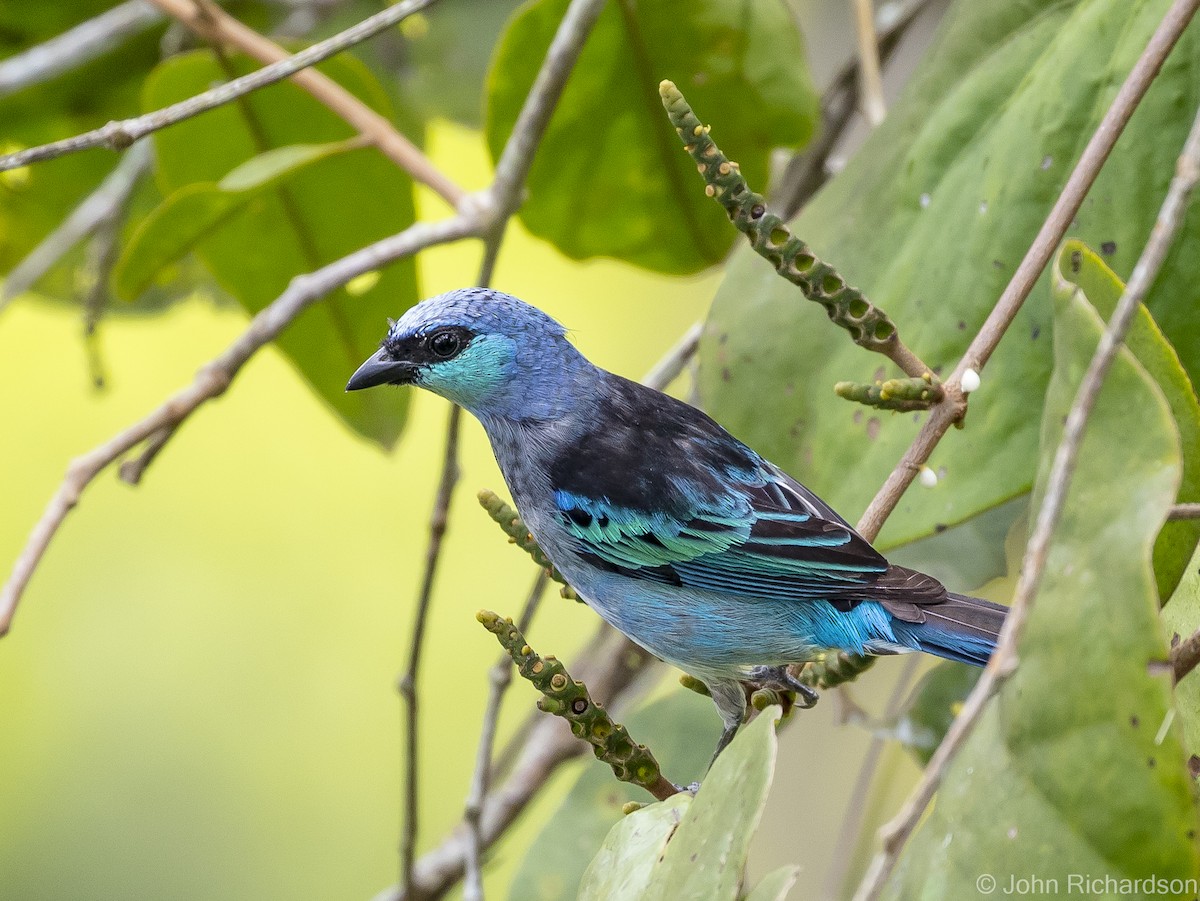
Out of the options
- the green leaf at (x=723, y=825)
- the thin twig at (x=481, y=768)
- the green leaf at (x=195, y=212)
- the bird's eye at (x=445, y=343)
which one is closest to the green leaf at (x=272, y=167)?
the green leaf at (x=195, y=212)

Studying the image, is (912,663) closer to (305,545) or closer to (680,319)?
(680,319)

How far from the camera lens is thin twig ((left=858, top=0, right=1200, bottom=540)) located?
133 cm

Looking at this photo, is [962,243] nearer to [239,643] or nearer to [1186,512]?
[1186,512]

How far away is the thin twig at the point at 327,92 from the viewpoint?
7.60ft

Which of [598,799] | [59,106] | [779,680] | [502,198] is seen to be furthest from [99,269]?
[779,680]

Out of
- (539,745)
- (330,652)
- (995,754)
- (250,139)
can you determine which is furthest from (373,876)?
(995,754)

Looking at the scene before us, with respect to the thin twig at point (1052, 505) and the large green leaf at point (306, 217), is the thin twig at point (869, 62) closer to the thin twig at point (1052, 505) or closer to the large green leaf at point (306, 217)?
the large green leaf at point (306, 217)

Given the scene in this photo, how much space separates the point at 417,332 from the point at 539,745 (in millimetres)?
980

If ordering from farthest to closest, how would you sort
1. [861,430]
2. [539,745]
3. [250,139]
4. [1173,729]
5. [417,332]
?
[250,139] < [539,745] < [417,332] < [861,430] < [1173,729]

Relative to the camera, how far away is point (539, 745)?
2484 mm

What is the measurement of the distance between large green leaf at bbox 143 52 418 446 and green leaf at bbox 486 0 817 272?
36 cm

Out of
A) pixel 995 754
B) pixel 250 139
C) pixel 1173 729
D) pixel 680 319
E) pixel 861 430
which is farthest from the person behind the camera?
pixel 680 319

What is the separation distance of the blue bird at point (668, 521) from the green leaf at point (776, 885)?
58 cm

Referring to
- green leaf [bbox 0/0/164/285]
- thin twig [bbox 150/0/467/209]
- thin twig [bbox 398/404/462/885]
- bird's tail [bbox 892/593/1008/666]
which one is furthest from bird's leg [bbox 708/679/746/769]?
green leaf [bbox 0/0/164/285]
